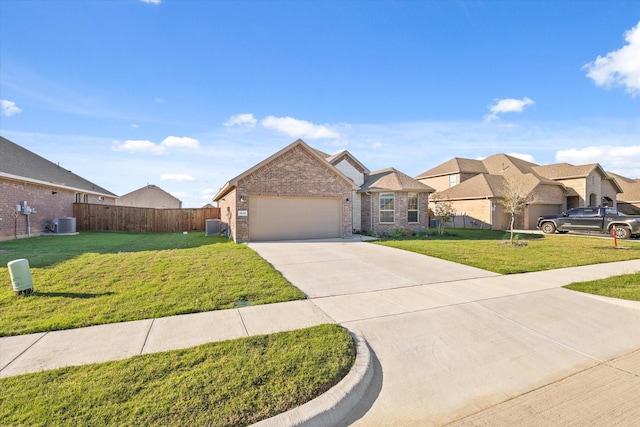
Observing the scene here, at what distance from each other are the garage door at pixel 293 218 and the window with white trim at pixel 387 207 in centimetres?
420

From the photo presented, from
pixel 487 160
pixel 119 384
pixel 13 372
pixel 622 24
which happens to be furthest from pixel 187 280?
pixel 487 160

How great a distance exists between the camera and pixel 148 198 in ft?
128

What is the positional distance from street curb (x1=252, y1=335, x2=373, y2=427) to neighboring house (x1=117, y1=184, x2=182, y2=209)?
4130 cm

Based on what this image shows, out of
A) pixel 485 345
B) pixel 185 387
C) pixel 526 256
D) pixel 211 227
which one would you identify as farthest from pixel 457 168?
pixel 185 387

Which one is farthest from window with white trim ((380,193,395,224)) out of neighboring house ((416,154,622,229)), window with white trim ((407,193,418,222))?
neighboring house ((416,154,622,229))

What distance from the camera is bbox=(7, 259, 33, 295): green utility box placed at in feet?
17.8

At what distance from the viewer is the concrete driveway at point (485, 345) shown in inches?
106

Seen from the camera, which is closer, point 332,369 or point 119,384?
point 119,384

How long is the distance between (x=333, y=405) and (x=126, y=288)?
543 centimetres

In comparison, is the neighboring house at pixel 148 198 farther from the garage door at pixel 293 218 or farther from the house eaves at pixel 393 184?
the house eaves at pixel 393 184

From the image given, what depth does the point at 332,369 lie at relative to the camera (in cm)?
310

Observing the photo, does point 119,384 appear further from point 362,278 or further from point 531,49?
point 531,49

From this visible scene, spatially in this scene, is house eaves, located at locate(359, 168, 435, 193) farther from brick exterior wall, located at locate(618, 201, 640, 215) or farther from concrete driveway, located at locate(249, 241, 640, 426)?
brick exterior wall, located at locate(618, 201, 640, 215)

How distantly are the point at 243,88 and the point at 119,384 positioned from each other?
1295cm
